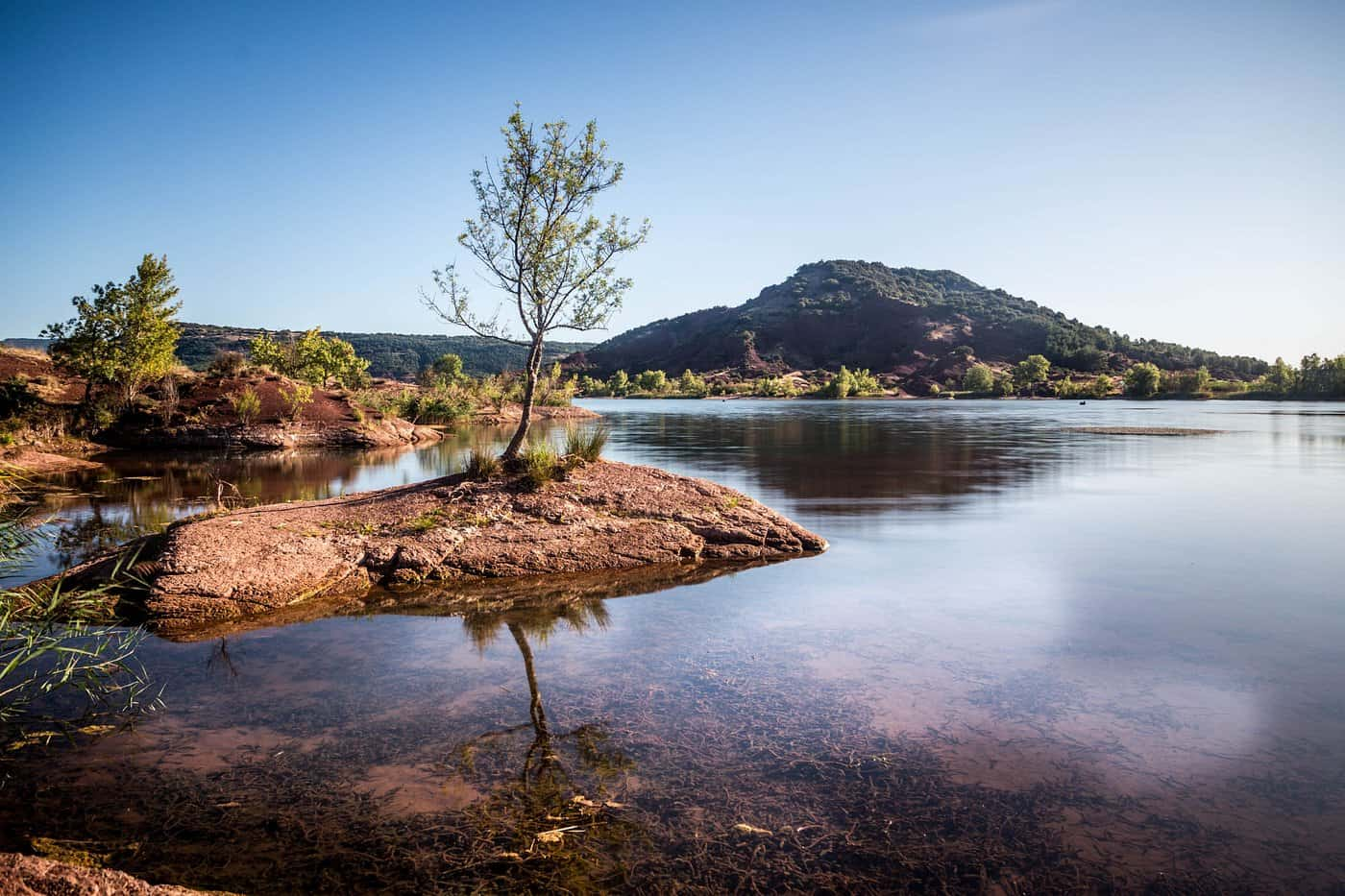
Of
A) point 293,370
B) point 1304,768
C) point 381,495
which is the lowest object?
point 1304,768

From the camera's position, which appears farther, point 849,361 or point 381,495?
point 849,361

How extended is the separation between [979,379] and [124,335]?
486 feet

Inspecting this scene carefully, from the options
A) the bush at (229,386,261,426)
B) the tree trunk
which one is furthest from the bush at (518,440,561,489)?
the bush at (229,386,261,426)

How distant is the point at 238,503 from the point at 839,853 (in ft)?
47.9

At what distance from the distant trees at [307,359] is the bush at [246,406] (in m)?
10.6

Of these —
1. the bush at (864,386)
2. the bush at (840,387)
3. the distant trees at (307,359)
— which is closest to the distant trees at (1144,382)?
the bush at (864,386)

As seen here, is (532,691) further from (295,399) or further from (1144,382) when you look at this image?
(1144,382)

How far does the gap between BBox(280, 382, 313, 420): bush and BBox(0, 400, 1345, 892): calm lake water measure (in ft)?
76.5

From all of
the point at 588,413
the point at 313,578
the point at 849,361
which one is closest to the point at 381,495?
the point at 313,578

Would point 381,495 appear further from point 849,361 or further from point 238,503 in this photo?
point 849,361

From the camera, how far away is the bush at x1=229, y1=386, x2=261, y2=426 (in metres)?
31.0

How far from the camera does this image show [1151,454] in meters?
29.7

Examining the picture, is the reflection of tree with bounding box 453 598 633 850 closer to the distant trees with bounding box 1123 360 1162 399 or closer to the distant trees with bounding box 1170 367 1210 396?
the distant trees with bounding box 1123 360 1162 399

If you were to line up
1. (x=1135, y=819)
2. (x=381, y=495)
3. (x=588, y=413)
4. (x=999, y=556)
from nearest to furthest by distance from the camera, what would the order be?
(x=1135, y=819), (x=999, y=556), (x=381, y=495), (x=588, y=413)
